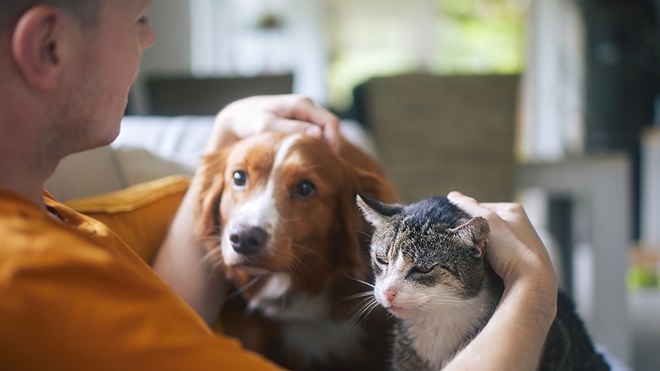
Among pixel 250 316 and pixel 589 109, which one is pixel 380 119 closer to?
pixel 250 316

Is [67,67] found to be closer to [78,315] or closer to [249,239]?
[78,315]

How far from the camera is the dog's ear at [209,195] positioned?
1144 millimetres

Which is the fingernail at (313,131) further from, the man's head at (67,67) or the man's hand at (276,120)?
the man's head at (67,67)

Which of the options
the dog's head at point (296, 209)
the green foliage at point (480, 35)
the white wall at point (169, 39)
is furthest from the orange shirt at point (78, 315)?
the green foliage at point (480, 35)

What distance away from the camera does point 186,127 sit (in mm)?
1964

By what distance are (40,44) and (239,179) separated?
20.3 inches

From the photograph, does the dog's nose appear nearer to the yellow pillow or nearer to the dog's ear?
the dog's ear

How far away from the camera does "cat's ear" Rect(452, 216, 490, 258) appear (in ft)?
2.65

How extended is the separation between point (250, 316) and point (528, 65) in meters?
6.06

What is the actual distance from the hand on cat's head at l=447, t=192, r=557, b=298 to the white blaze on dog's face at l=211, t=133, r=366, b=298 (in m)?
0.26

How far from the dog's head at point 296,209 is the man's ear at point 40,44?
42 centimetres

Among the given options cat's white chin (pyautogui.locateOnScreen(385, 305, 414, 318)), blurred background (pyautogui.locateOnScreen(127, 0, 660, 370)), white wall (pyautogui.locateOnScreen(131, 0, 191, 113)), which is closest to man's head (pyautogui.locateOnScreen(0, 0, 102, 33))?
cat's white chin (pyautogui.locateOnScreen(385, 305, 414, 318))

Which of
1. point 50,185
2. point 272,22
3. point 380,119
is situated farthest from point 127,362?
point 272,22

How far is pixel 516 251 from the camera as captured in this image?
0.83 m
